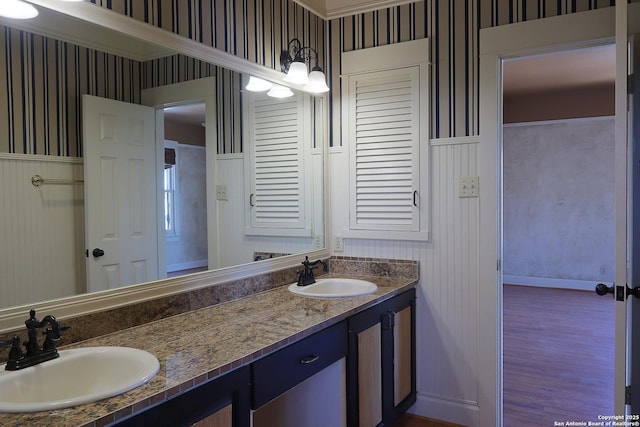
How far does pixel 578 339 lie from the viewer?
423 centimetres

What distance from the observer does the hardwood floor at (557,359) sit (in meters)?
2.83

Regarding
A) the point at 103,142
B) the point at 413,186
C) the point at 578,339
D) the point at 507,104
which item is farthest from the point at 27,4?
the point at 507,104

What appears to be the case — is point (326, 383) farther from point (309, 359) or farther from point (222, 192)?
point (222, 192)

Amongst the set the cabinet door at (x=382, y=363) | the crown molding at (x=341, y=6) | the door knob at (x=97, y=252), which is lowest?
the cabinet door at (x=382, y=363)

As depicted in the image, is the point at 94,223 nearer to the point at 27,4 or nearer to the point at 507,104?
the point at 27,4

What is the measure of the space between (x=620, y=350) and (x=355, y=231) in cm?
153

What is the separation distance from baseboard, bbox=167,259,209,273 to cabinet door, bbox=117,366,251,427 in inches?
26.7

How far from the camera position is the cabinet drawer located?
1.53 meters

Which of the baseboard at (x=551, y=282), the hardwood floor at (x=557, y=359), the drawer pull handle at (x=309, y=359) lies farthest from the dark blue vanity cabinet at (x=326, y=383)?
the baseboard at (x=551, y=282)

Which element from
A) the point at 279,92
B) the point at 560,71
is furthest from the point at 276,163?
the point at 560,71

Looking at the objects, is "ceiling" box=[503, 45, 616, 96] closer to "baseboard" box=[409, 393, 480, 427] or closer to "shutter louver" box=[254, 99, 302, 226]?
"shutter louver" box=[254, 99, 302, 226]

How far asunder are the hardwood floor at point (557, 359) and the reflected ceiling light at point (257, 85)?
230 cm

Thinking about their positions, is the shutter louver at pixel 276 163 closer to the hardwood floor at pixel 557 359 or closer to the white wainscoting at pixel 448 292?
the white wainscoting at pixel 448 292

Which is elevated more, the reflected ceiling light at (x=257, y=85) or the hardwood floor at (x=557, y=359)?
the reflected ceiling light at (x=257, y=85)
